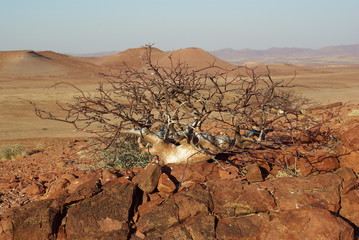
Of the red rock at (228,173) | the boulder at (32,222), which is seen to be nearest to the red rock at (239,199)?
the red rock at (228,173)

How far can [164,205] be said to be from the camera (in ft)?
15.3

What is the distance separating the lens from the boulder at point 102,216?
174 inches

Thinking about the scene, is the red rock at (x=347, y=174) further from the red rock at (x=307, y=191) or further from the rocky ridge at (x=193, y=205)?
the red rock at (x=307, y=191)

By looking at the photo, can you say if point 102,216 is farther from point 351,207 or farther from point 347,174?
point 347,174

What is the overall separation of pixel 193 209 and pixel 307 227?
→ 1.25 metres

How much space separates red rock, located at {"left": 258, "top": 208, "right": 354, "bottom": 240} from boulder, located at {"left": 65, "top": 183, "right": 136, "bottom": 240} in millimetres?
1552

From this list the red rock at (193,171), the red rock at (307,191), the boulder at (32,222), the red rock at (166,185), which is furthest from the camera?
the red rock at (193,171)

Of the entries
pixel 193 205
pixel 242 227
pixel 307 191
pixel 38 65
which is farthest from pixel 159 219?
pixel 38 65

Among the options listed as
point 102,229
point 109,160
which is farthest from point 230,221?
point 109,160

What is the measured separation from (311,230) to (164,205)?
→ 1645mm

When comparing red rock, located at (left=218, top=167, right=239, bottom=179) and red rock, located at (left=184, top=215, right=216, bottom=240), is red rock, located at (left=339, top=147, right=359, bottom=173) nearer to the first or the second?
red rock, located at (left=218, top=167, right=239, bottom=179)

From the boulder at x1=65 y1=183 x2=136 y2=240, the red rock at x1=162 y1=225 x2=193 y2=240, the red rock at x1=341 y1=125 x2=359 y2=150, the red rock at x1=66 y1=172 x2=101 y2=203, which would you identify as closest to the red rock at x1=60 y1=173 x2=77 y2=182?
the red rock at x1=66 y1=172 x2=101 y2=203

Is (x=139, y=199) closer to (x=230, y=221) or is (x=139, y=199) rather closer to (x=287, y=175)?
(x=230, y=221)

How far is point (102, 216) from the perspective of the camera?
457 centimetres
